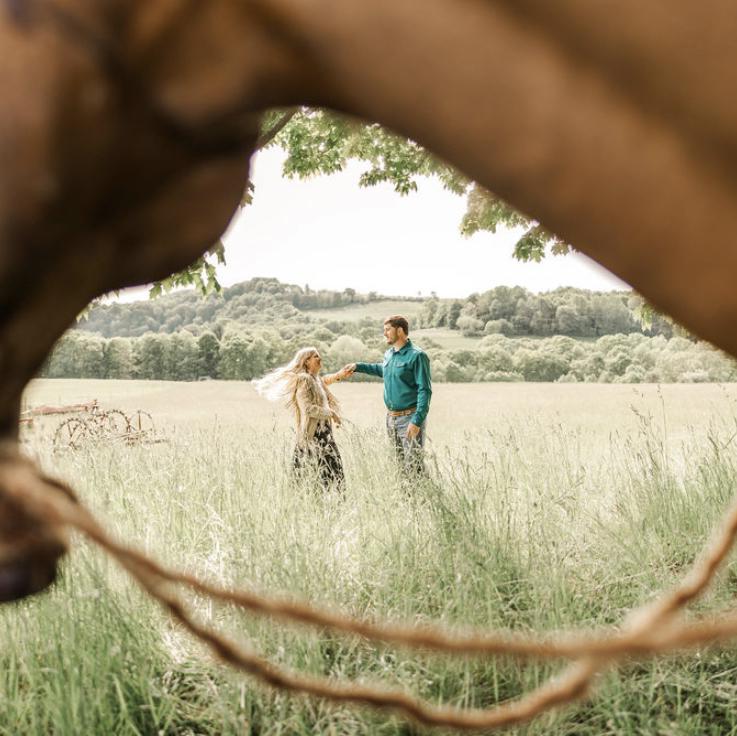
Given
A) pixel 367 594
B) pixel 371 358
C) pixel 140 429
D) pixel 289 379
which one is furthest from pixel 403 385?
pixel 371 358

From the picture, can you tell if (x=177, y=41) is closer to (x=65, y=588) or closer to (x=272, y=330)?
(x=65, y=588)

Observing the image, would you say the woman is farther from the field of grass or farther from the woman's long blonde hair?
the field of grass

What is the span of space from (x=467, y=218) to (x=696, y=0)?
18.2 feet

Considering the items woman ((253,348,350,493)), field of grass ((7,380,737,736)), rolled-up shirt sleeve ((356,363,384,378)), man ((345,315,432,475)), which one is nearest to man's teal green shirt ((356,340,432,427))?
man ((345,315,432,475))

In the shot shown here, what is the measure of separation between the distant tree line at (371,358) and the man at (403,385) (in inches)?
622

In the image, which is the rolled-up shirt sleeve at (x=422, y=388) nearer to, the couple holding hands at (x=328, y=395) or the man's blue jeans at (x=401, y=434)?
the couple holding hands at (x=328, y=395)

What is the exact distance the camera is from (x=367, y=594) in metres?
2.71

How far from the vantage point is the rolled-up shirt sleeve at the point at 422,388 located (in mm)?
5000

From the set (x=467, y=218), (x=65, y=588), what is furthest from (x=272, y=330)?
(x=65, y=588)

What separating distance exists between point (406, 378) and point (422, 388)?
0.61 ft

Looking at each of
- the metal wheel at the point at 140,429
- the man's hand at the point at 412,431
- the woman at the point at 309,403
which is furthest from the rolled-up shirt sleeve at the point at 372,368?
the metal wheel at the point at 140,429

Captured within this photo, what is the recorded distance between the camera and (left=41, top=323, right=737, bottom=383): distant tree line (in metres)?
22.5

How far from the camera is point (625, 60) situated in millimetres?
501

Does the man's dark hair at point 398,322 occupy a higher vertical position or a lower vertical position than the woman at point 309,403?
higher
